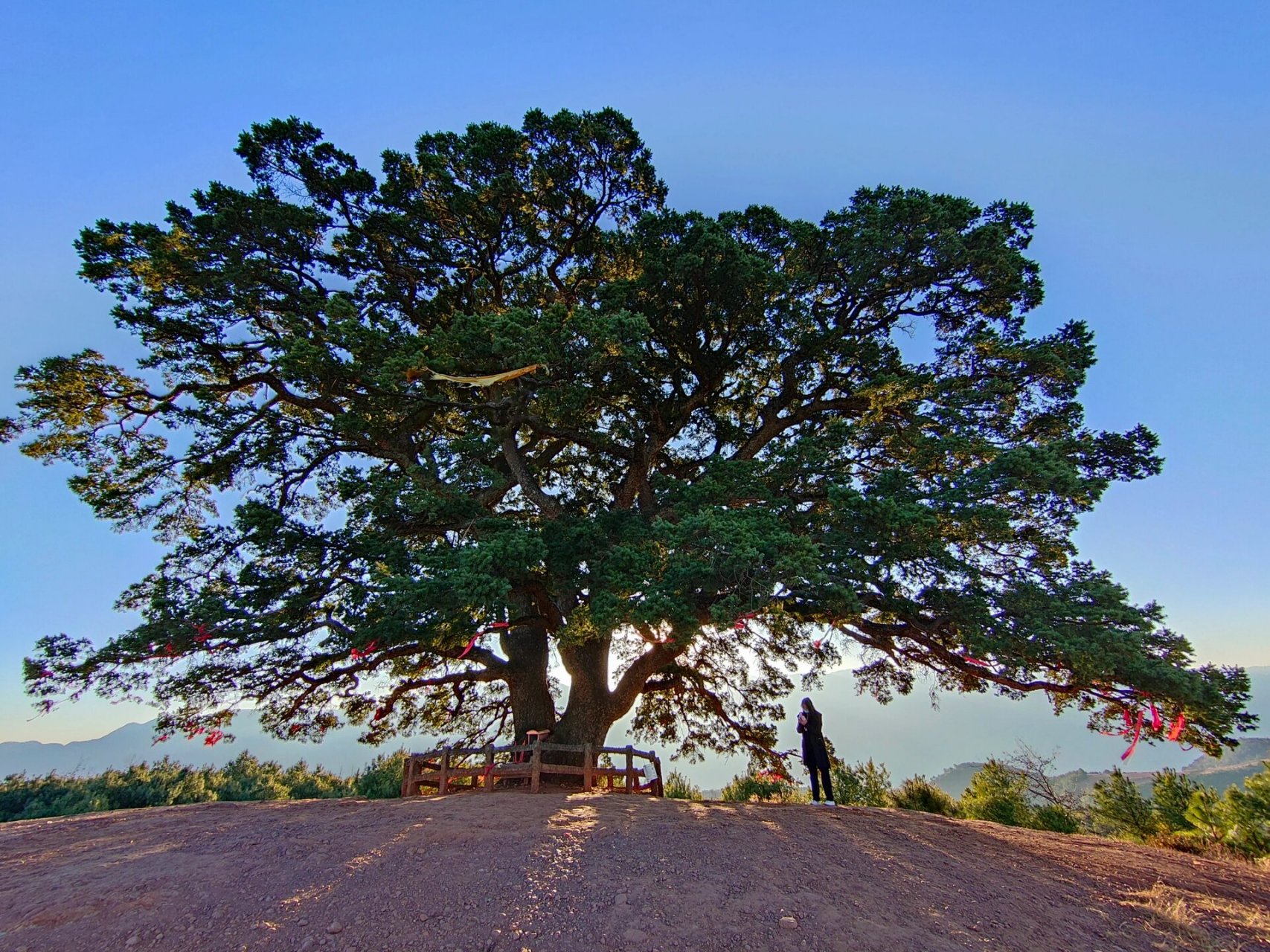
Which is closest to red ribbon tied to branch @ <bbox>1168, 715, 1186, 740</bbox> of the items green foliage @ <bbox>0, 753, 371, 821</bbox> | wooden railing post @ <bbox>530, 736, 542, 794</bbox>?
wooden railing post @ <bbox>530, 736, 542, 794</bbox>

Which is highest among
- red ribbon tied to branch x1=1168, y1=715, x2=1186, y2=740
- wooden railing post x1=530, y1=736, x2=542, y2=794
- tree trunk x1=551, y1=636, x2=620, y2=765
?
tree trunk x1=551, y1=636, x2=620, y2=765

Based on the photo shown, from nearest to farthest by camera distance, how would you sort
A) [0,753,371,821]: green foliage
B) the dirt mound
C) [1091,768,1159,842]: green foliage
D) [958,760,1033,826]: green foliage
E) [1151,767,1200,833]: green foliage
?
the dirt mound < [1151,767,1200,833]: green foliage < [1091,768,1159,842]: green foliage < [0,753,371,821]: green foliage < [958,760,1033,826]: green foliage

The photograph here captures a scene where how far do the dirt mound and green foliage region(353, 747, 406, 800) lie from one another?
5.54m

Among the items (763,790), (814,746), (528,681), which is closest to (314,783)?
(528,681)

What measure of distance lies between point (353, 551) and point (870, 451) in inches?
394

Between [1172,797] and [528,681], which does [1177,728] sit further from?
[528,681]

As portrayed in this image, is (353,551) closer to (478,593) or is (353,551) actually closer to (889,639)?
(478,593)

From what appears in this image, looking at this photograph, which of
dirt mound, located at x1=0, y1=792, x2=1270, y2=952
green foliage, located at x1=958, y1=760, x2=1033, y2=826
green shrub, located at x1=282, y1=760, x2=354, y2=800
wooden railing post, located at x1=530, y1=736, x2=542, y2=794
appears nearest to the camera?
dirt mound, located at x1=0, y1=792, x2=1270, y2=952

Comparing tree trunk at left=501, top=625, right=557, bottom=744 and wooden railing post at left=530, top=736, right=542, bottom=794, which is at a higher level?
tree trunk at left=501, top=625, right=557, bottom=744

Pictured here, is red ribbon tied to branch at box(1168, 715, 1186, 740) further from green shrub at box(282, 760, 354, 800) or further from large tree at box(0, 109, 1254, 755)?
green shrub at box(282, 760, 354, 800)

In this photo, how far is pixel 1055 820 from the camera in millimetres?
9828

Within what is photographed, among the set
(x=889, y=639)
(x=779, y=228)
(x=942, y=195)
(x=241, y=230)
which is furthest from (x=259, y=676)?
(x=942, y=195)

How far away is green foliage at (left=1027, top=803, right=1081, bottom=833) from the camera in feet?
32.0

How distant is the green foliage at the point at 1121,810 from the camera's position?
9258mm
